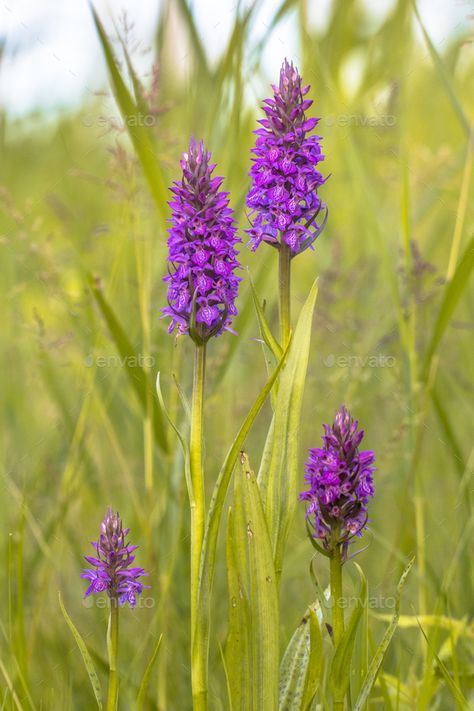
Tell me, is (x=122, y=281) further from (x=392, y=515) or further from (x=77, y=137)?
(x=77, y=137)

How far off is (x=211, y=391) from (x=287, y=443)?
0.89m

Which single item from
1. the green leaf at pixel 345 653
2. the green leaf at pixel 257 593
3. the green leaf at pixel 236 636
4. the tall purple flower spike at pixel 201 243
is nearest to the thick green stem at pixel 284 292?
the tall purple flower spike at pixel 201 243

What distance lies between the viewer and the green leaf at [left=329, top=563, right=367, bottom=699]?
1655 millimetres

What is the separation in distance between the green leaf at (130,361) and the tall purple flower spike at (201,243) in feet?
1.89

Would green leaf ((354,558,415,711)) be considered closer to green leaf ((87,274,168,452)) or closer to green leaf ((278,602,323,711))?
green leaf ((278,602,323,711))

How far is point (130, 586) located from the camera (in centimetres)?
171

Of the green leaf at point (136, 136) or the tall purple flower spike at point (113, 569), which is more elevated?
the green leaf at point (136, 136)

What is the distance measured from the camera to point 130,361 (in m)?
2.37

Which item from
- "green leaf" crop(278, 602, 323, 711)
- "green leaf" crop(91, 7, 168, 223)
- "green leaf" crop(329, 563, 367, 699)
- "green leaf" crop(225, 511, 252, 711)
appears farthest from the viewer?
"green leaf" crop(91, 7, 168, 223)

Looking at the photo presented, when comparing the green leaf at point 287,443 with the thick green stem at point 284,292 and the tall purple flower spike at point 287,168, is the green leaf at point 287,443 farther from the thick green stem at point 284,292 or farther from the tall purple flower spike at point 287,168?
the tall purple flower spike at point 287,168

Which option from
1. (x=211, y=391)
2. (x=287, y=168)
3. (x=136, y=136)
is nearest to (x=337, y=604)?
(x=287, y=168)

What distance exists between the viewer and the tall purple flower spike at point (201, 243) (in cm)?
170

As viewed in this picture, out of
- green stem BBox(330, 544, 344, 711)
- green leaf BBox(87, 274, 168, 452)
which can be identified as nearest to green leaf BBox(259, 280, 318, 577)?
green stem BBox(330, 544, 344, 711)

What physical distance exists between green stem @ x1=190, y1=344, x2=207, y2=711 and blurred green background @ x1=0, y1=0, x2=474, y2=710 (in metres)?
0.20
